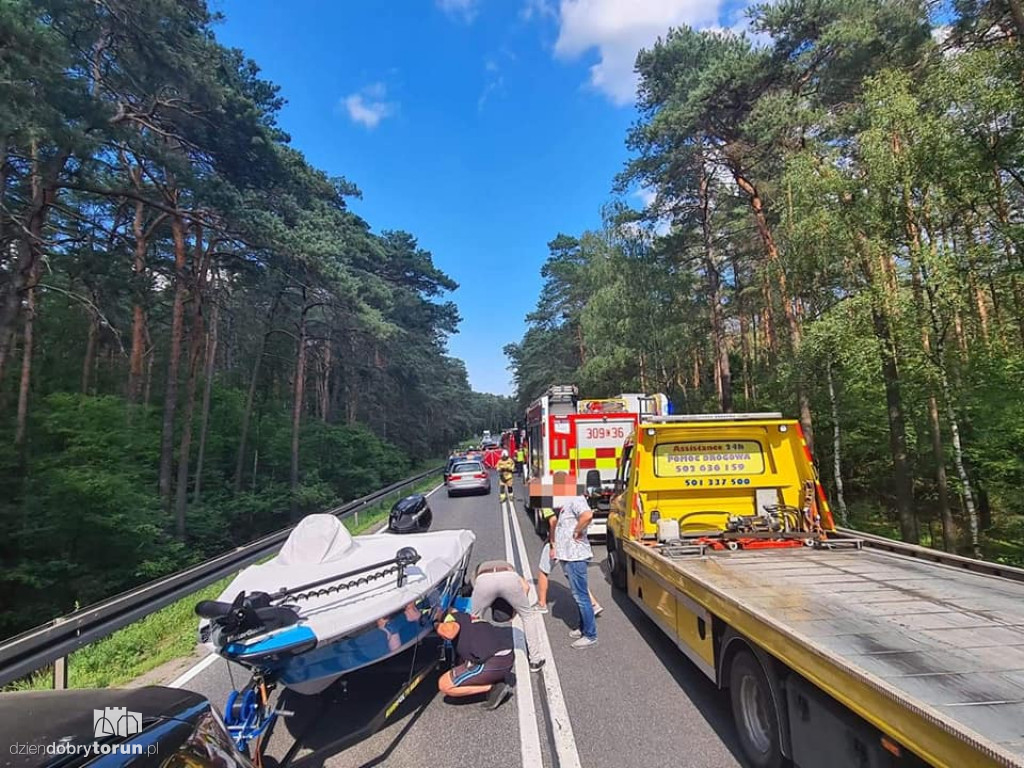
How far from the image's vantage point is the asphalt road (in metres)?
3.61

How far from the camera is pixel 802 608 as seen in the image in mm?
3574

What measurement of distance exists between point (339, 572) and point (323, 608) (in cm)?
77

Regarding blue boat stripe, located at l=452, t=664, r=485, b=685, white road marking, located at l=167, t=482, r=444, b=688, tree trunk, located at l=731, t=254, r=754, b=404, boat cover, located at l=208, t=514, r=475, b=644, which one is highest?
tree trunk, located at l=731, t=254, r=754, b=404

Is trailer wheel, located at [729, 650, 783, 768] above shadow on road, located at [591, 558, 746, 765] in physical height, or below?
above

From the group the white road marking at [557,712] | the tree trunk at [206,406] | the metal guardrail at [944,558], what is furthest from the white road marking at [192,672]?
the tree trunk at [206,406]

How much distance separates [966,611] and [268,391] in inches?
1383

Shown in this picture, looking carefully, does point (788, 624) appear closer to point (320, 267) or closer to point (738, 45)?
point (320, 267)

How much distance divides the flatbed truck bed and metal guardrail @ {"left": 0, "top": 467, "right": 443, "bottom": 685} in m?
5.39

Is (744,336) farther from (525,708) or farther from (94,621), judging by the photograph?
(94,621)

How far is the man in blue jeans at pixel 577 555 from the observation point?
567cm

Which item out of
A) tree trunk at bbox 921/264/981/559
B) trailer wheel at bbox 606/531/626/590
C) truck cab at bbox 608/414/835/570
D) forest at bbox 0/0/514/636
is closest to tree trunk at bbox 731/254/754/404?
tree trunk at bbox 921/264/981/559

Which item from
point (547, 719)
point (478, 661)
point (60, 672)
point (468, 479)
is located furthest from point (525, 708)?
point (468, 479)

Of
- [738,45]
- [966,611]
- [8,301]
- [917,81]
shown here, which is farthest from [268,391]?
[966,611]

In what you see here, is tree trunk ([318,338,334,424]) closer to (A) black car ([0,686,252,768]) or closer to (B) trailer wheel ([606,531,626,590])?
(B) trailer wheel ([606,531,626,590])
